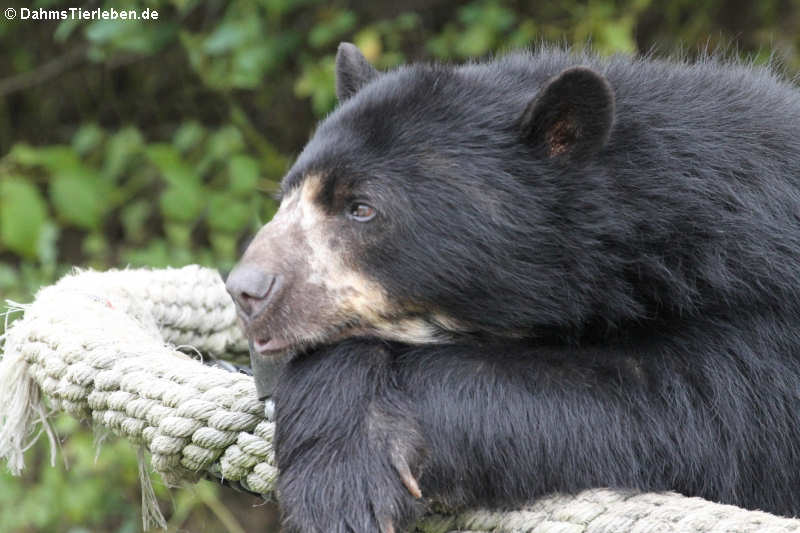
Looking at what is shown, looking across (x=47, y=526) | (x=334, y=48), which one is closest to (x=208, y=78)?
(x=334, y=48)

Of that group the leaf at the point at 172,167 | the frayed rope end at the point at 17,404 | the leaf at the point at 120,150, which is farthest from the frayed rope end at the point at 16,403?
the leaf at the point at 120,150

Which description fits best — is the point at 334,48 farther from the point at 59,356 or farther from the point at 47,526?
the point at 59,356

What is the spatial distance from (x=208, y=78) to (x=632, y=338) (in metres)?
4.05

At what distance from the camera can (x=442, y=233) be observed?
2.47 metres

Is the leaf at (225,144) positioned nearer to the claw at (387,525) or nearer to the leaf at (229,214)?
the leaf at (229,214)

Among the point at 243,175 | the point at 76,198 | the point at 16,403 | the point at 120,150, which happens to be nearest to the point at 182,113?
the point at 120,150

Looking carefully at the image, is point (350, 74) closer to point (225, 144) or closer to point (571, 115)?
point (571, 115)

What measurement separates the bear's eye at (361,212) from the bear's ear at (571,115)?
437 mm

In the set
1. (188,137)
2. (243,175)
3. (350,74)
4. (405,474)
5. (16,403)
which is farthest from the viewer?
(188,137)

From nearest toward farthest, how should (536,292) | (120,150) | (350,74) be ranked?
(536,292) → (350,74) → (120,150)

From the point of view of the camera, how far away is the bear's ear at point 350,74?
3.02m

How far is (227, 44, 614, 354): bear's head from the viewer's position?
96.1 inches

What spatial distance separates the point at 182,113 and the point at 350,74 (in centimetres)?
378

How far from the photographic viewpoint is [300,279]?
8.26 feet
